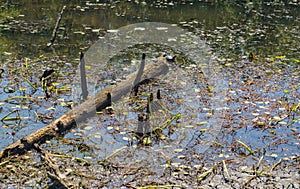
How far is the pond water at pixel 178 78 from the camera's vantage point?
471 centimetres

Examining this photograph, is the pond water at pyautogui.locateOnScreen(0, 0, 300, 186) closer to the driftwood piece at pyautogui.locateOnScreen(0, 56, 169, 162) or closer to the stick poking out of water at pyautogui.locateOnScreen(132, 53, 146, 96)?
the driftwood piece at pyautogui.locateOnScreen(0, 56, 169, 162)

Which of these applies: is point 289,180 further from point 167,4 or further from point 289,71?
point 167,4

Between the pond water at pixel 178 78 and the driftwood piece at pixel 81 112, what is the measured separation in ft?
0.38

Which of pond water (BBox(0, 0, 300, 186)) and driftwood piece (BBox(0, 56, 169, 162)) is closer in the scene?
driftwood piece (BBox(0, 56, 169, 162))

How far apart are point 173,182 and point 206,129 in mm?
1120

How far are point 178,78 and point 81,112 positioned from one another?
189 centimetres

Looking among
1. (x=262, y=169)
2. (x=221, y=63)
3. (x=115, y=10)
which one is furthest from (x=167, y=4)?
(x=262, y=169)

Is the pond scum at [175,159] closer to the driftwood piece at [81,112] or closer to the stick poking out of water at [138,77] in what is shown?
the driftwood piece at [81,112]

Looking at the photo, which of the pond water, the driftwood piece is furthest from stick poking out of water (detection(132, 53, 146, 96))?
the pond water

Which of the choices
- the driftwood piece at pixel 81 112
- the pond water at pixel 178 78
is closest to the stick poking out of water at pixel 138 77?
the driftwood piece at pixel 81 112

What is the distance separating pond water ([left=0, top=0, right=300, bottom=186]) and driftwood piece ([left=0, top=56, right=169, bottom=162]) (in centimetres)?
12

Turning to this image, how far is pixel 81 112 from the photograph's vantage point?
16.7 ft

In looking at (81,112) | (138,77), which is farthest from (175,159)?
(138,77)

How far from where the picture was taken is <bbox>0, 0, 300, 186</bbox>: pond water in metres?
4.71
